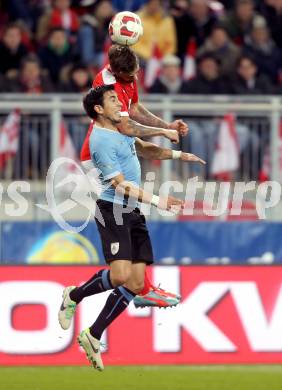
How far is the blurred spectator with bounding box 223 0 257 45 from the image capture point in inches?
815

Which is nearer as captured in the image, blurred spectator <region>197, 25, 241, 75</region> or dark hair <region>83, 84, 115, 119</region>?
dark hair <region>83, 84, 115, 119</region>

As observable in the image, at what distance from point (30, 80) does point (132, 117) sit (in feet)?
20.1

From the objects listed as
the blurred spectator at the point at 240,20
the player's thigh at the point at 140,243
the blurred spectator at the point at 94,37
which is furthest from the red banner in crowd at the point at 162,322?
the blurred spectator at the point at 240,20

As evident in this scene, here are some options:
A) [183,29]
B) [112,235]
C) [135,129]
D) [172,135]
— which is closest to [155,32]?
[183,29]

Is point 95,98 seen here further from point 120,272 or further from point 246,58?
point 246,58

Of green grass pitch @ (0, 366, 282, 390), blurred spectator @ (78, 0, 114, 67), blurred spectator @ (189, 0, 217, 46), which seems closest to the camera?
green grass pitch @ (0, 366, 282, 390)

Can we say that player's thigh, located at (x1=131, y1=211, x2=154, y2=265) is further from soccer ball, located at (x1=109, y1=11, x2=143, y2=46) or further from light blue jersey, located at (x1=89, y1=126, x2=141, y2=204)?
soccer ball, located at (x1=109, y1=11, x2=143, y2=46)

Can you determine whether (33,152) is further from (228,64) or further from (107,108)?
(107,108)

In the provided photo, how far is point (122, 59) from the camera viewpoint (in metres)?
12.2

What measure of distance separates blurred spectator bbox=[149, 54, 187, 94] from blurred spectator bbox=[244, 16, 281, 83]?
1.57m

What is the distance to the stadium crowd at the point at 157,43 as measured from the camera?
19.2 meters

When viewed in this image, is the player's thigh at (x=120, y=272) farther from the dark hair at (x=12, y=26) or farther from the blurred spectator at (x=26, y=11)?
the blurred spectator at (x=26, y=11)

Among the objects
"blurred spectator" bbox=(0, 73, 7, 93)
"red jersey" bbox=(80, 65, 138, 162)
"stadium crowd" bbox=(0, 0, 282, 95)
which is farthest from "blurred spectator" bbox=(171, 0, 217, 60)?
"red jersey" bbox=(80, 65, 138, 162)

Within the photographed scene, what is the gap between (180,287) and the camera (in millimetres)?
14570
